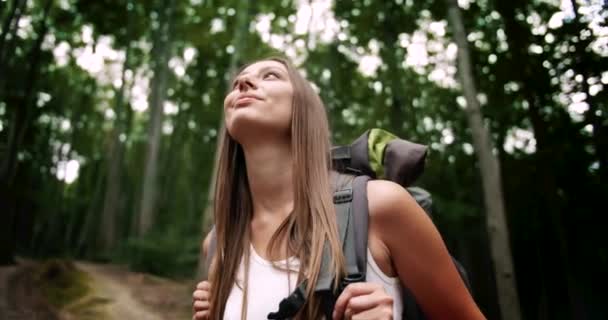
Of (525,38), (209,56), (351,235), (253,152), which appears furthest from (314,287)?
(209,56)

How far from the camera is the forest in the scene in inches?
127

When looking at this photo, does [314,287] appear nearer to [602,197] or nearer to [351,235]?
[351,235]

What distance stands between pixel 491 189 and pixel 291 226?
3235 mm

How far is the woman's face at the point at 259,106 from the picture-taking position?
4.89 feet

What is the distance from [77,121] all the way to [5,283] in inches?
463

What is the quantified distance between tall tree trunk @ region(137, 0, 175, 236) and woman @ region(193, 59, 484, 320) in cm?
1103

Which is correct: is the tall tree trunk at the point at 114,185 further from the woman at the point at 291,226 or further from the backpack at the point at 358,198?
the backpack at the point at 358,198

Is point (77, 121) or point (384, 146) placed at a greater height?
point (77, 121)

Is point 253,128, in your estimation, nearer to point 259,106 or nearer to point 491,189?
point 259,106

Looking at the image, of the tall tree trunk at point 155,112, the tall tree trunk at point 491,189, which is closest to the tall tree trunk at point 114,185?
the tall tree trunk at point 155,112

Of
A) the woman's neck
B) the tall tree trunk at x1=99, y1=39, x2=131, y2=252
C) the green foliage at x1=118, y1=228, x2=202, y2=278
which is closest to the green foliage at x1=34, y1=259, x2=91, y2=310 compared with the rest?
the green foliage at x1=118, y1=228, x2=202, y2=278

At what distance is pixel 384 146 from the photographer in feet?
5.08

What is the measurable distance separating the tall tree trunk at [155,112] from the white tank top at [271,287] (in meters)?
11.3

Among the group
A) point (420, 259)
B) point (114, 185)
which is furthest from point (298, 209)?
point (114, 185)
